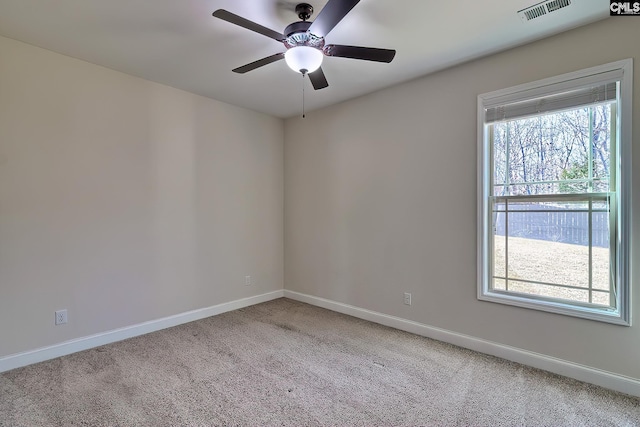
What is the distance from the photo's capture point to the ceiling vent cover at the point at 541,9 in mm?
2055

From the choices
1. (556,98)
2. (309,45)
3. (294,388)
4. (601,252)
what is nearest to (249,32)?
(309,45)

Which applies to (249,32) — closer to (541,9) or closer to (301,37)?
(301,37)

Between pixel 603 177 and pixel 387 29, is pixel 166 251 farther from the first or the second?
pixel 603 177

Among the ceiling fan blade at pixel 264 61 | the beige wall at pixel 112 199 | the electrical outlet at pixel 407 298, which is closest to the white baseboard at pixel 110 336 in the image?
the beige wall at pixel 112 199

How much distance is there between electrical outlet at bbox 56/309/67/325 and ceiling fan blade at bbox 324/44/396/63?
315 cm

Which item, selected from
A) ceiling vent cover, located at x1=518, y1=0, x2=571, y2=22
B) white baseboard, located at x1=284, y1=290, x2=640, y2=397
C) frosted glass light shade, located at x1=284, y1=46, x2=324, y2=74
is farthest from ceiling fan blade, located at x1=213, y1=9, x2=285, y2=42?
white baseboard, located at x1=284, y1=290, x2=640, y2=397

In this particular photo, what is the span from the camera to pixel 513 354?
104 inches

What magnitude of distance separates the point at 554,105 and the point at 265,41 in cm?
241

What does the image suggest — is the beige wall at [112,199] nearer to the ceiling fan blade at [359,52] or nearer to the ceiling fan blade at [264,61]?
the ceiling fan blade at [264,61]

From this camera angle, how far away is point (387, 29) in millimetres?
2363

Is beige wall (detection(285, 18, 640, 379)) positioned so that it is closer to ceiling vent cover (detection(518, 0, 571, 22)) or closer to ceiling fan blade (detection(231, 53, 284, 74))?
ceiling vent cover (detection(518, 0, 571, 22))

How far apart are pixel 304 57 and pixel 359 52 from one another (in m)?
0.38

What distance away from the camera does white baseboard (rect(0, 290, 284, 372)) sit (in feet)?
8.39

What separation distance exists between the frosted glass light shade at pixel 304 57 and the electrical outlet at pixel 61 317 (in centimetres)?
293
